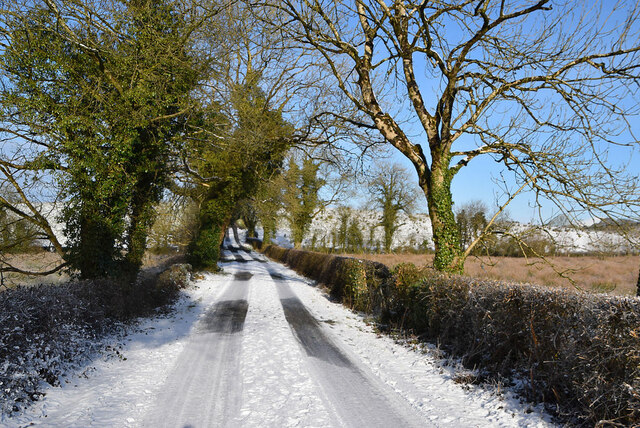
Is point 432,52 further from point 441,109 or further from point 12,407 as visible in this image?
point 12,407

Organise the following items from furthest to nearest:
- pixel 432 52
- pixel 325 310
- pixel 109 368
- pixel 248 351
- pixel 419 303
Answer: pixel 325 310, pixel 432 52, pixel 419 303, pixel 248 351, pixel 109 368

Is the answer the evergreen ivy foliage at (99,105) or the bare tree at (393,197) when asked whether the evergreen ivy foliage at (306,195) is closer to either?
the bare tree at (393,197)

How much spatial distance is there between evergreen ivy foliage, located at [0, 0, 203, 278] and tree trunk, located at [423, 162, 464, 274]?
6929mm

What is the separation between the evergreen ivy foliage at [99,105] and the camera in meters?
7.90

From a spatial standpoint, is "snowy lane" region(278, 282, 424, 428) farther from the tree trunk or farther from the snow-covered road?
the tree trunk

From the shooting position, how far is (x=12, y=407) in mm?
3951

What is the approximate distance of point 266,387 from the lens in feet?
16.3

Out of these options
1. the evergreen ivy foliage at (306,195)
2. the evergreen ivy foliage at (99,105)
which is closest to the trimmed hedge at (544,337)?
the evergreen ivy foliage at (99,105)

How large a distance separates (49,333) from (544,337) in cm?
674

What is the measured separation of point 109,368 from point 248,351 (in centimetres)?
221

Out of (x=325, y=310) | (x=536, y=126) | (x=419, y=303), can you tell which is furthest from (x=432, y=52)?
(x=325, y=310)

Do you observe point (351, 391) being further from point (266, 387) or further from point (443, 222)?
point (443, 222)

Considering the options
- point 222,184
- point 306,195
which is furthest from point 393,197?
point 222,184

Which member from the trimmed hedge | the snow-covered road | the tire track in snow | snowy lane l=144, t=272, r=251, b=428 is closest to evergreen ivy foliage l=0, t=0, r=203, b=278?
the snow-covered road
